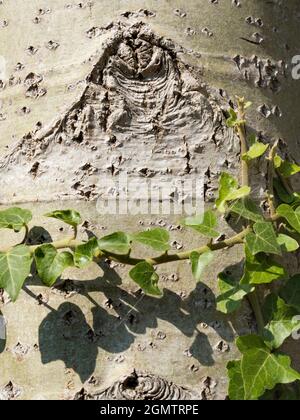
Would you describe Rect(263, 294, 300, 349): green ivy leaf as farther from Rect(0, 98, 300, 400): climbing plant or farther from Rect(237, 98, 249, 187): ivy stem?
Rect(237, 98, 249, 187): ivy stem

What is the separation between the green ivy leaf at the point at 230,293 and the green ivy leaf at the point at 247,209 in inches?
3.7

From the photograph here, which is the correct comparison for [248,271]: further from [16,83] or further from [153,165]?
[16,83]

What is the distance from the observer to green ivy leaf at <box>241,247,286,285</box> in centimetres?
112

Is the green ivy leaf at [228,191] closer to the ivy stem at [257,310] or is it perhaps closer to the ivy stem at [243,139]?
the ivy stem at [243,139]

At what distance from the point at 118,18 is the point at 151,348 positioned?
52cm

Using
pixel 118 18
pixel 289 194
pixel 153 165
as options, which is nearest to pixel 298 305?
pixel 289 194

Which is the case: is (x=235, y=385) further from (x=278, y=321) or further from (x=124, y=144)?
(x=124, y=144)

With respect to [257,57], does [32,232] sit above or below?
below

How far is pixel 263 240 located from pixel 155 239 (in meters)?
0.16

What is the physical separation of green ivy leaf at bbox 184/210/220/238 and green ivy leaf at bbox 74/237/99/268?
0.14 metres

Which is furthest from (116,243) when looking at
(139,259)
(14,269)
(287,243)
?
(287,243)

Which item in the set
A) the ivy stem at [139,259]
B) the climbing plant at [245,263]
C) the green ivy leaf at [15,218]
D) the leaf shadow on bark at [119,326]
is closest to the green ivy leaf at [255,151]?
the climbing plant at [245,263]

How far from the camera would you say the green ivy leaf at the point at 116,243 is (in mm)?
1102

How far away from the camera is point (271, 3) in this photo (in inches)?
52.9
